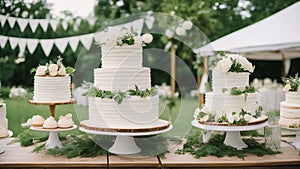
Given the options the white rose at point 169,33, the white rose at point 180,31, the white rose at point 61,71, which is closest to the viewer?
the white rose at point 61,71

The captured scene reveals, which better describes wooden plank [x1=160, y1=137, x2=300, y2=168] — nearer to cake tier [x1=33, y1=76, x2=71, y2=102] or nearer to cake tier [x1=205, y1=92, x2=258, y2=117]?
cake tier [x1=205, y1=92, x2=258, y2=117]

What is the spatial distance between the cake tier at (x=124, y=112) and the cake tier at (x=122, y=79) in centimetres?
13

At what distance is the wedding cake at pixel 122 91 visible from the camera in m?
3.09

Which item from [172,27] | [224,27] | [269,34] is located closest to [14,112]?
[172,27]

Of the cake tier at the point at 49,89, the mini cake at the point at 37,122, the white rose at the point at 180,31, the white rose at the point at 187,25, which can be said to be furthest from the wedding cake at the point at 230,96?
the white rose at the point at 180,31

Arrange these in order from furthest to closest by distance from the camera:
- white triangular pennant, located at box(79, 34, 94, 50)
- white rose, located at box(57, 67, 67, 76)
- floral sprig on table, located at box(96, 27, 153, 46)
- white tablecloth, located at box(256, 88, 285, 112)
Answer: white tablecloth, located at box(256, 88, 285, 112), white triangular pennant, located at box(79, 34, 94, 50), white rose, located at box(57, 67, 67, 76), floral sprig on table, located at box(96, 27, 153, 46)

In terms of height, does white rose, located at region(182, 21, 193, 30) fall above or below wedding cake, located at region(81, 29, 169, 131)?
above

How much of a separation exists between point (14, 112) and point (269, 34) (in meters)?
5.35

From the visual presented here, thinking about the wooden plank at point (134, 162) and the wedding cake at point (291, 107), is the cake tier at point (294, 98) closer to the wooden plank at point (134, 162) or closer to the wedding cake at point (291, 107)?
the wedding cake at point (291, 107)

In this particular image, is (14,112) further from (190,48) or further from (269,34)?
(269,34)

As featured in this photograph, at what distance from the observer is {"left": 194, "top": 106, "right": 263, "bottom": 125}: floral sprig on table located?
3.26 m

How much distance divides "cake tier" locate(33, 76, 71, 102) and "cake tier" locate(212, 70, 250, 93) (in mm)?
1358

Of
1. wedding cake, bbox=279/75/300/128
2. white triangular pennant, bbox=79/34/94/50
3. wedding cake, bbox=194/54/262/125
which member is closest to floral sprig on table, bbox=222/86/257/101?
wedding cake, bbox=194/54/262/125

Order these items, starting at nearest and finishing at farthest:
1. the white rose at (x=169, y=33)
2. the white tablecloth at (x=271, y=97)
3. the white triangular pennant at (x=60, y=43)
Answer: the white triangular pennant at (x=60, y=43)
the white tablecloth at (x=271, y=97)
the white rose at (x=169, y=33)
